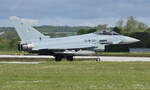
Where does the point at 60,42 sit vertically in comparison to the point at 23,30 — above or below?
below

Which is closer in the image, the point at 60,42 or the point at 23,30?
the point at 23,30

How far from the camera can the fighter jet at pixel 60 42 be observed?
3017cm

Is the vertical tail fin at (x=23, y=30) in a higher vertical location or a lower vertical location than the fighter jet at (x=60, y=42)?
higher

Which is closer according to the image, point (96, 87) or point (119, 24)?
point (96, 87)

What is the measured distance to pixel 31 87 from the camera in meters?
12.1

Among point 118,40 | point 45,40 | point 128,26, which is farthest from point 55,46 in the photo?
point 128,26

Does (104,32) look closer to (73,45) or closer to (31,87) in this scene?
(73,45)

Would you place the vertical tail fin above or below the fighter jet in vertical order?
above

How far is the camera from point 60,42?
31297mm

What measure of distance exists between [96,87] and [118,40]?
20.7 meters

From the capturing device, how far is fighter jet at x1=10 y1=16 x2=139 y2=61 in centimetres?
3017

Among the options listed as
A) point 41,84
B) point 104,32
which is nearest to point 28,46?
point 104,32

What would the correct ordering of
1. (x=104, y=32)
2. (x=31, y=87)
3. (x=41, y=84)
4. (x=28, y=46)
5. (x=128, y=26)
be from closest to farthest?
(x=31, y=87) → (x=41, y=84) → (x=28, y=46) → (x=104, y=32) → (x=128, y=26)

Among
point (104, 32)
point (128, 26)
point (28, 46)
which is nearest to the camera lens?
point (28, 46)
